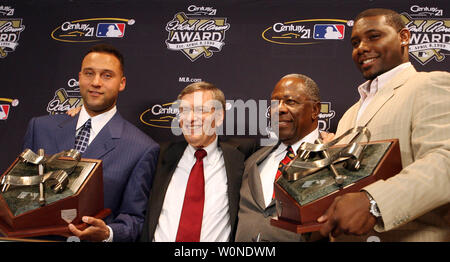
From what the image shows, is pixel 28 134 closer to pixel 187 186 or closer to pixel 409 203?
pixel 187 186

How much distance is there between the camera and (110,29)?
3.20 m

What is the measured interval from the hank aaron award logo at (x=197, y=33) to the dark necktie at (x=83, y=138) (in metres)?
0.93

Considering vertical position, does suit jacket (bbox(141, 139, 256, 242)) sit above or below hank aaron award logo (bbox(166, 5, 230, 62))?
below

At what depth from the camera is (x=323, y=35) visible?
3.01 meters

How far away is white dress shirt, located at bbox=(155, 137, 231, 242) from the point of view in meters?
2.26

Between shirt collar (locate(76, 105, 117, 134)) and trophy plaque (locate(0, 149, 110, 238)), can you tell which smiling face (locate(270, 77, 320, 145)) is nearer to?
shirt collar (locate(76, 105, 117, 134))

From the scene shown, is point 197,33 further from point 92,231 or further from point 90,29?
point 92,231

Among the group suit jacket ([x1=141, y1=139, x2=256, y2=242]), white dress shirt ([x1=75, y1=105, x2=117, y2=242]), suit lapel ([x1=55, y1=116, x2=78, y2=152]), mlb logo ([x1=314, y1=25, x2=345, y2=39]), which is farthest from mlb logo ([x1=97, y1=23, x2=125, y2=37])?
mlb logo ([x1=314, y1=25, x2=345, y2=39])

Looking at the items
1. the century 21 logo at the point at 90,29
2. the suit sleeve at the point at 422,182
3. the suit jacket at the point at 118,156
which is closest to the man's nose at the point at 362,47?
the suit sleeve at the point at 422,182

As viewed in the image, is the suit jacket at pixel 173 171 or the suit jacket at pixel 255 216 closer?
the suit jacket at pixel 255 216

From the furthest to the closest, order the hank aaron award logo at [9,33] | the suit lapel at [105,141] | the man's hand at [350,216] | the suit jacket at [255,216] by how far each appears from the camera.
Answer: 1. the hank aaron award logo at [9,33]
2. the suit lapel at [105,141]
3. the suit jacket at [255,216]
4. the man's hand at [350,216]

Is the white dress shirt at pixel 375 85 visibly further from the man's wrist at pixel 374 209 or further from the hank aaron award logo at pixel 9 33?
the hank aaron award logo at pixel 9 33

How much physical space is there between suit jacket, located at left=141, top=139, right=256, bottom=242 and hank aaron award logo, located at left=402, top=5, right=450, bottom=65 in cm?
136

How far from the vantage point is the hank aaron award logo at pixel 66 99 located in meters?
3.12
